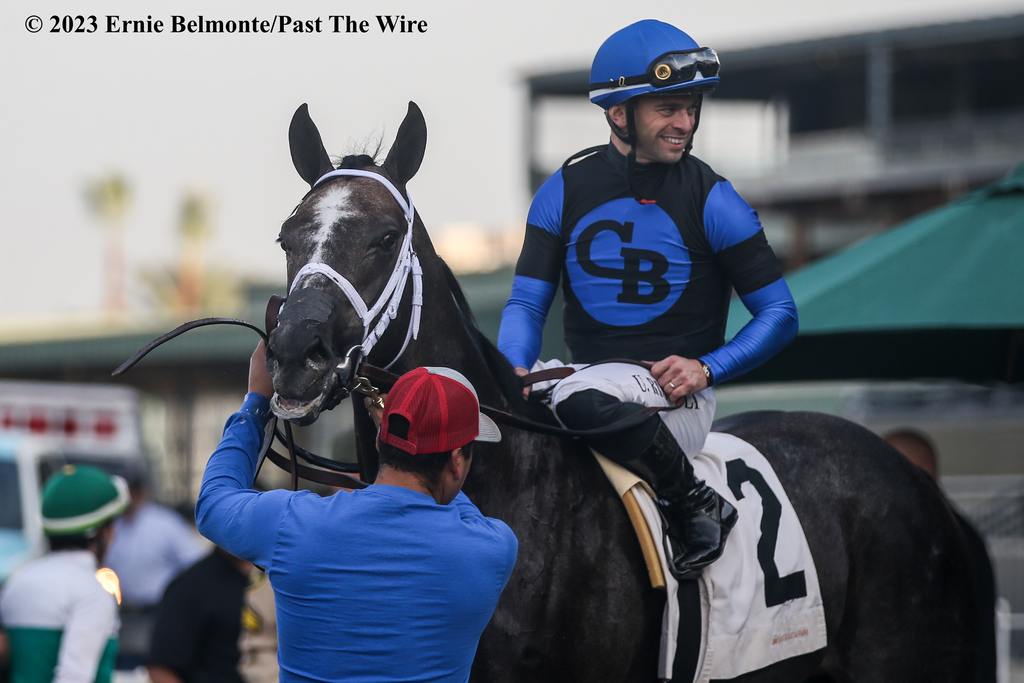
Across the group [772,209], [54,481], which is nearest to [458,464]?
[54,481]

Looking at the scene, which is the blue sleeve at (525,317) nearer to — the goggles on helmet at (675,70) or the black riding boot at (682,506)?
the black riding boot at (682,506)

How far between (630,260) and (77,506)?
84.3 inches

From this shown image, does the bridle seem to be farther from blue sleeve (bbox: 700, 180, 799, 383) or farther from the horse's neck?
blue sleeve (bbox: 700, 180, 799, 383)

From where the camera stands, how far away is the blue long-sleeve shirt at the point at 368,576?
10.2 feet

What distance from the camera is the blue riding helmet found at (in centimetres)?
454

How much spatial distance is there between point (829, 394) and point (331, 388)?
27.5 metres

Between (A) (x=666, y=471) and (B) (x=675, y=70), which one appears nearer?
(A) (x=666, y=471)

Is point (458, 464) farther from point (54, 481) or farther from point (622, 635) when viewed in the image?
point (54, 481)

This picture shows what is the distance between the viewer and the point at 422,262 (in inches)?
164

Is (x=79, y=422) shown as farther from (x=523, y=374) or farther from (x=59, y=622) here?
(x=523, y=374)

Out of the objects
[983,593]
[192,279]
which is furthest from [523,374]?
[192,279]

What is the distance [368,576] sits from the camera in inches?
123

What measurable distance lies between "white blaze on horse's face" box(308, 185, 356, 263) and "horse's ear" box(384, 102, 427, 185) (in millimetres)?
263

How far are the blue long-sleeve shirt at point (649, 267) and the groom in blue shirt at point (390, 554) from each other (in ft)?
4.69
